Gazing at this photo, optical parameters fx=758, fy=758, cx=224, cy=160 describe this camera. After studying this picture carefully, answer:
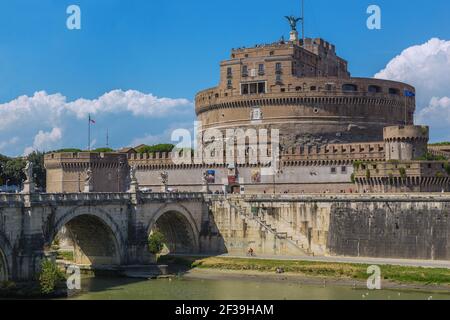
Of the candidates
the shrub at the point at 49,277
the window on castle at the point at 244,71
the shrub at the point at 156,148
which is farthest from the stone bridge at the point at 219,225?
the shrub at the point at 156,148

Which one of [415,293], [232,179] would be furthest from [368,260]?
[232,179]

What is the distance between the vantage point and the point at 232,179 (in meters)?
80.6

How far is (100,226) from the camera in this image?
176 feet

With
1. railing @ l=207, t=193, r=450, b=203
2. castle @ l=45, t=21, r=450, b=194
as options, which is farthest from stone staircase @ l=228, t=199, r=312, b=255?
castle @ l=45, t=21, r=450, b=194

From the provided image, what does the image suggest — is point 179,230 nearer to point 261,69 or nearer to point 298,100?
point 298,100

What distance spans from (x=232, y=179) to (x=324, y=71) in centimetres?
2345

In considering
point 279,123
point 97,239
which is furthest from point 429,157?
point 97,239

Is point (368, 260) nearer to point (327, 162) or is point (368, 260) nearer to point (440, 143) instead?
point (327, 162)

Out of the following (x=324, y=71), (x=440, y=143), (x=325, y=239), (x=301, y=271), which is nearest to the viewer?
(x=301, y=271)

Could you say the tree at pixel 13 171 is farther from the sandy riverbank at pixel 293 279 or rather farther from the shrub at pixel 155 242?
the sandy riverbank at pixel 293 279

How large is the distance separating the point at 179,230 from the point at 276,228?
8347 mm

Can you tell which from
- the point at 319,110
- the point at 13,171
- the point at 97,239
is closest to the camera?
the point at 97,239

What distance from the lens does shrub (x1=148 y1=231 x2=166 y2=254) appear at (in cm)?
5783

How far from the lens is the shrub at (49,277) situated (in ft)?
140
